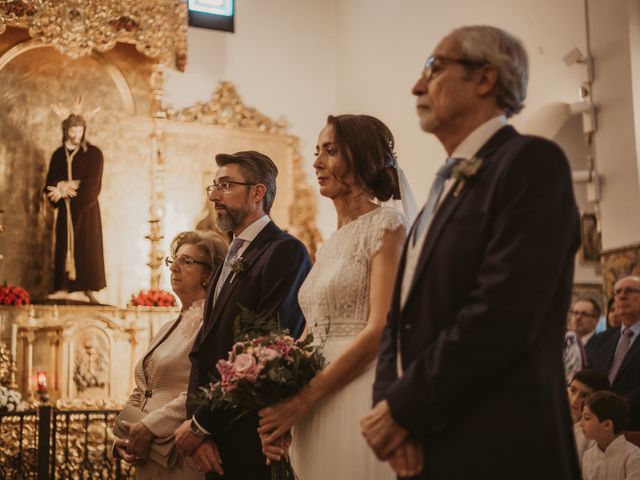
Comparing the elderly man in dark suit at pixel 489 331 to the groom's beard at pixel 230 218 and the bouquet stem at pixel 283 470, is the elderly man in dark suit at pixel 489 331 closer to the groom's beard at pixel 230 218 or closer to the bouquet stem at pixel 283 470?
the bouquet stem at pixel 283 470

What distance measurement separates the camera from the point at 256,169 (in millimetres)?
4461

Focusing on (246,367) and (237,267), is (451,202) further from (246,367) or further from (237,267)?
(237,267)

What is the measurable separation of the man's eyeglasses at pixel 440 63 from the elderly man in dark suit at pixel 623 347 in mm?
4484

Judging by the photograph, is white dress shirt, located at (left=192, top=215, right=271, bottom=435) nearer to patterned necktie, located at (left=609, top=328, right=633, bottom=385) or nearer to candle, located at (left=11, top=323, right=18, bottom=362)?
patterned necktie, located at (left=609, top=328, right=633, bottom=385)

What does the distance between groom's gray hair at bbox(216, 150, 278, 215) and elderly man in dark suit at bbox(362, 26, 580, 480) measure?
2.06 metres

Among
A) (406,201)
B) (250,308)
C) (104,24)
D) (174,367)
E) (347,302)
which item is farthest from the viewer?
(104,24)

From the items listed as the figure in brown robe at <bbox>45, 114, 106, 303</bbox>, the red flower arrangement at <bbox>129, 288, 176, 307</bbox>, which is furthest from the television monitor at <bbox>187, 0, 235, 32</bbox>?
the red flower arrangement at <bbox>129, 288, 176, 307</bbox>

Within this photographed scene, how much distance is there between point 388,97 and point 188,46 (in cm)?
323

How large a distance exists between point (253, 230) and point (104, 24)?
8696mm

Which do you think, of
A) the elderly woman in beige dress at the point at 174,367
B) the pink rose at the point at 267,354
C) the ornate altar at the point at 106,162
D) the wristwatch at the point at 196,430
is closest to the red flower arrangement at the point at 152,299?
the ornate altar at the point at 106,162

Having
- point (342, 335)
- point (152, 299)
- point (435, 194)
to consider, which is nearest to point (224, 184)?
point (342, 335)

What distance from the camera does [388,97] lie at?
1370 centimetres

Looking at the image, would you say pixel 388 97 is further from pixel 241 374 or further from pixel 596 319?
pixel 241 374

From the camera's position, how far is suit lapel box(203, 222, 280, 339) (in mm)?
4145
